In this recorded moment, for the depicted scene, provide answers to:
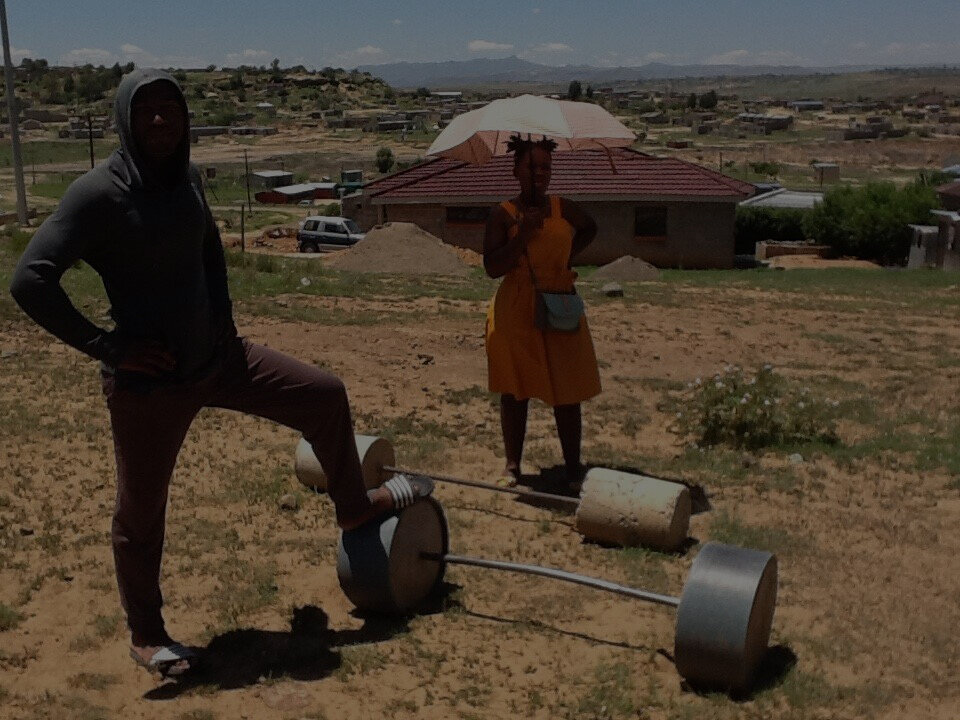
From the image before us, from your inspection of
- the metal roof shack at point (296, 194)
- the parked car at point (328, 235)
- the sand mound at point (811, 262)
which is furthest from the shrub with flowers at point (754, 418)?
the metal roof shack at point (296, 194)

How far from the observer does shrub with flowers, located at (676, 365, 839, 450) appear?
7402mm

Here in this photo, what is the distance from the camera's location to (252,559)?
5.23 metres

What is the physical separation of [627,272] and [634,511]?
1759 centimetres

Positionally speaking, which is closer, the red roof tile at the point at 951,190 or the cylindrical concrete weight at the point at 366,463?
the cylindrical concrete weight at the point at 366,463

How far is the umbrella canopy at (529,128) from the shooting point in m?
5.85

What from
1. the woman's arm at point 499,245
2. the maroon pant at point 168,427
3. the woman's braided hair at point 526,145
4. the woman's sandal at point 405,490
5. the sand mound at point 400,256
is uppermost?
the woman's braided hair at point 526,145

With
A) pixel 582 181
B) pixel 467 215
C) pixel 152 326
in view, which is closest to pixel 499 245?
pixel 152 326

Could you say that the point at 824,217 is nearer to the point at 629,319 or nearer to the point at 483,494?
the point at 629,319

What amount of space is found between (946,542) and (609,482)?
5.96 feet

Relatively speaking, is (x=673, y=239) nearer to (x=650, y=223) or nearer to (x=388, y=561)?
(x=650, y=223)

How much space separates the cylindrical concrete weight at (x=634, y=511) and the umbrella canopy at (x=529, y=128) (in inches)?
73.8

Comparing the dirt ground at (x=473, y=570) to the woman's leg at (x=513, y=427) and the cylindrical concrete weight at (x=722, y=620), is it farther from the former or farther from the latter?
the woman's leg at (x=513, y=427)

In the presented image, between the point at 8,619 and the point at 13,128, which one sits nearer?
the point at 8,619

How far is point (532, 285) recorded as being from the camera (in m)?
5.98
